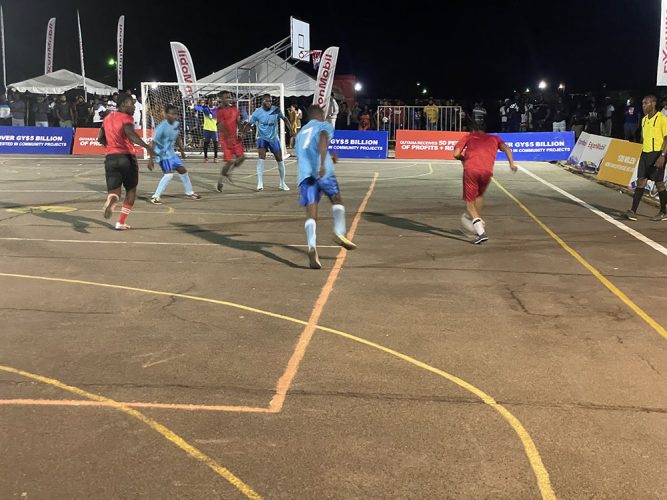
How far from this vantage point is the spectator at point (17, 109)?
1155 inches

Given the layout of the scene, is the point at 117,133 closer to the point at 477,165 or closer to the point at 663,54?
the point at 477,165

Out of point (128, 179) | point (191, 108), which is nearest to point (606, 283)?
point (128, 179)

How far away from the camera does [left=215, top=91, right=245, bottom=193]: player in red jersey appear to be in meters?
13.6

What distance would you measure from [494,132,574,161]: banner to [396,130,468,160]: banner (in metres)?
2.03

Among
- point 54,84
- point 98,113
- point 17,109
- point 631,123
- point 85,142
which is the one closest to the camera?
point 631,123

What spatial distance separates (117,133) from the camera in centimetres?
891

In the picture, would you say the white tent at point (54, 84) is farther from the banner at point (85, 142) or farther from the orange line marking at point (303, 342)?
the orange line marking at point (303, 342)

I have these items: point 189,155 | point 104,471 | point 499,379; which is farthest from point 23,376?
point 189,155

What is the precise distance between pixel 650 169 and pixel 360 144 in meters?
15.9

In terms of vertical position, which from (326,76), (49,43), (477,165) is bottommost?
(477,165)

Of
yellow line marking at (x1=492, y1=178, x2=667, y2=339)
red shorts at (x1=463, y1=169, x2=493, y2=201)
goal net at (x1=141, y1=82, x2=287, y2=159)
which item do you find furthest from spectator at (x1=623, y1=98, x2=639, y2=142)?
red shorts at (x1=463, y1=169, x2=493, y2=201)

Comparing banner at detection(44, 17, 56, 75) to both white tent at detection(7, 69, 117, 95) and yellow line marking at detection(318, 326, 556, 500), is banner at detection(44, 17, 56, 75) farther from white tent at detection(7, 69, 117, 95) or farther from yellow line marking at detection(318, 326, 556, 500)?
yellow line marking at detection(318, 326, 556, 500)

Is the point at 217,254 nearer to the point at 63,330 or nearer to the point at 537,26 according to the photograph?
the point at 63,330

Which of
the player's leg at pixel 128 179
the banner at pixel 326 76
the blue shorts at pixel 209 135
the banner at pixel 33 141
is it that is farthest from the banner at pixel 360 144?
the player's leg at pixel 128 179
